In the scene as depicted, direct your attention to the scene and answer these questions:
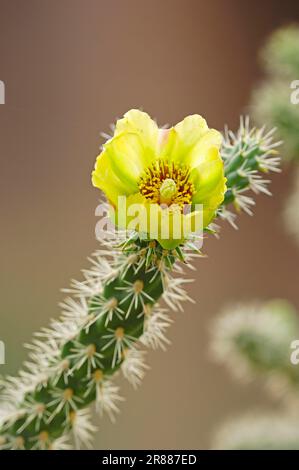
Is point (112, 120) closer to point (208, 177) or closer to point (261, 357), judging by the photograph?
point (261, 357)

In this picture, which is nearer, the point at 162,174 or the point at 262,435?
the point at 162,174

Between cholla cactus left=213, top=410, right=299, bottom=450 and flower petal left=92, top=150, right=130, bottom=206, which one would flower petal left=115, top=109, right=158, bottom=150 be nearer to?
flower petal left=92, top=150, right=130, bottom=206

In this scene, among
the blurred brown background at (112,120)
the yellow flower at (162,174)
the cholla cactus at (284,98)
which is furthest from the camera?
the blurred brown background at (112,120)

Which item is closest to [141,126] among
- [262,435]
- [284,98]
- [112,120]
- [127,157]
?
[127,157]

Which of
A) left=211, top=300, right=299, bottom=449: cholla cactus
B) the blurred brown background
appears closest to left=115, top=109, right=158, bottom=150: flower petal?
left=211, top=300, right=299, bottom=449: cholla cactus

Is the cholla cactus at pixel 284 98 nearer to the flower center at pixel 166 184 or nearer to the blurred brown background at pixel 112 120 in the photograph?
the flower center at pixel 166 184

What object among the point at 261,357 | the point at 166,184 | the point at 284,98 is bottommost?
the point at 166,184

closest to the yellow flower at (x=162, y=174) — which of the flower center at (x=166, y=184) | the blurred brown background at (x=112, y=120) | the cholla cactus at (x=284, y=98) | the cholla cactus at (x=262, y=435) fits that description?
the flower center at (x=166, y=184)
